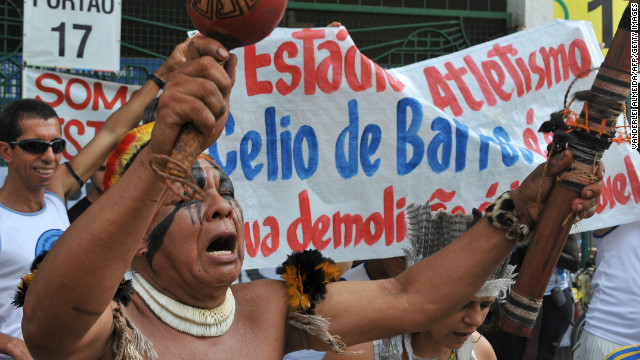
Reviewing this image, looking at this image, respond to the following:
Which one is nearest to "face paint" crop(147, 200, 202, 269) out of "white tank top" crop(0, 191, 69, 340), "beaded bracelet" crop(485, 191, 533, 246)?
"beaded bracelet" crop(485, 191, 533, 246)

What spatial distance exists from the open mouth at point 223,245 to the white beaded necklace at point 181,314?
159mm

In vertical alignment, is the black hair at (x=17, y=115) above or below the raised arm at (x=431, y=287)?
above

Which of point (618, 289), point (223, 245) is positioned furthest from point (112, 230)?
point (618, 289)

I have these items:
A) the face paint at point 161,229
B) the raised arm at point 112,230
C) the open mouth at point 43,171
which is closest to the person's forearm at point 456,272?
the face paint at point 161,229

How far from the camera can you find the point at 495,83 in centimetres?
411

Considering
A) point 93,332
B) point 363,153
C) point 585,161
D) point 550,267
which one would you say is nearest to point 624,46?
point 585,161

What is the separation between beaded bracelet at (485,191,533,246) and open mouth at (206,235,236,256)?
2.31 ft

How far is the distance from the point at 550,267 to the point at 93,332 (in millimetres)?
1205

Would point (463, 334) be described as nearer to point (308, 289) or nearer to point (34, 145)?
point (308, 289)

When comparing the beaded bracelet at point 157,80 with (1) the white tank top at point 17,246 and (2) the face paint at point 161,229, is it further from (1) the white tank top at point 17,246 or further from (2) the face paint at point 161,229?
(2) the face paint at point 161,229

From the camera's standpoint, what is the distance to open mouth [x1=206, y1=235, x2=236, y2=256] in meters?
1.86

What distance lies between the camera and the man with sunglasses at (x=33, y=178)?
3.05 metres

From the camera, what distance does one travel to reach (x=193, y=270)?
180cm

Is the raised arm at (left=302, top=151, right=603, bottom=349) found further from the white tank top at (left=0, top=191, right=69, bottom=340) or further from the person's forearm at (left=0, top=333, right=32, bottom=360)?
the white tank top at (left=0, top=191, right=69, bottom=340)
